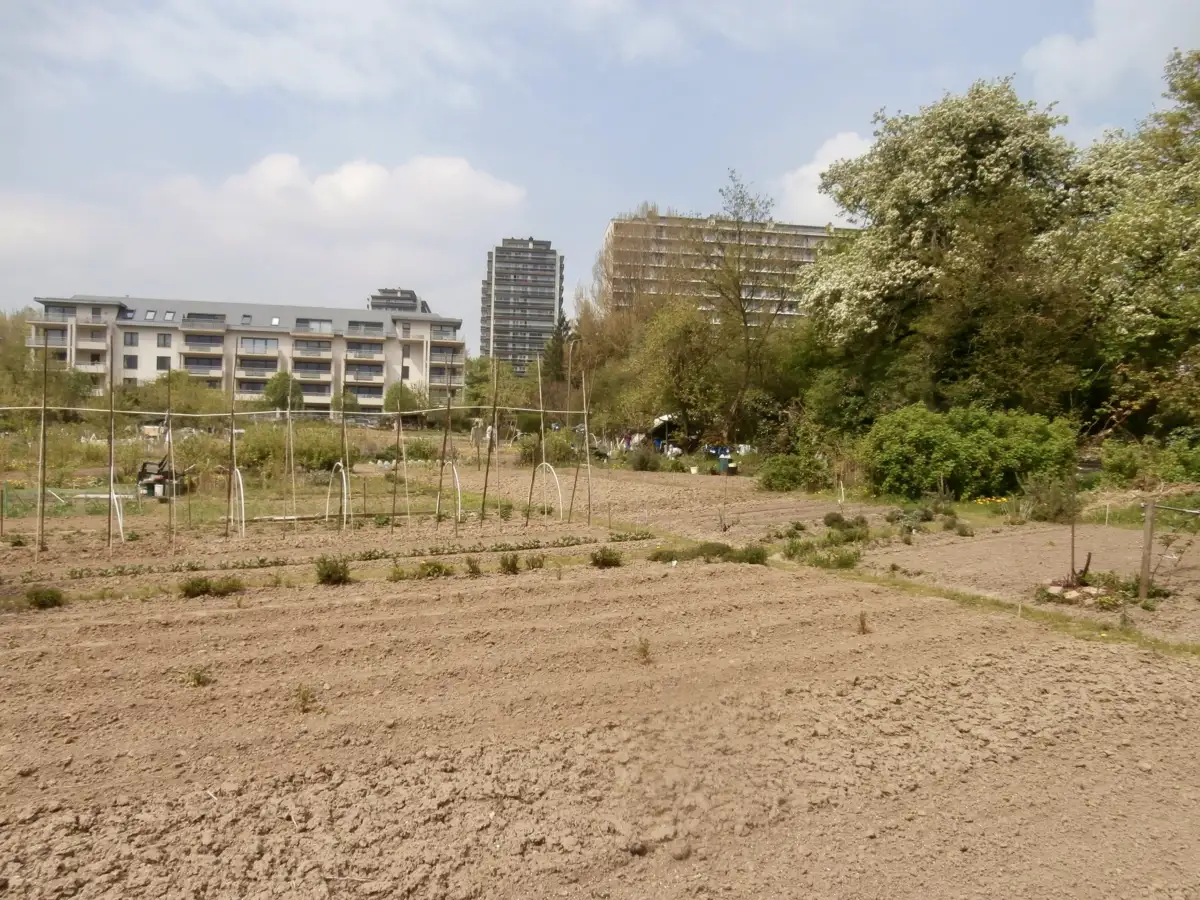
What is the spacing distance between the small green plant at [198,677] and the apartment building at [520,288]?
102 metres

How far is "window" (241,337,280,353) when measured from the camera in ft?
174

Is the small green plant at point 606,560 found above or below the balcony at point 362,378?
below

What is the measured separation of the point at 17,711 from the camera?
13.9ft

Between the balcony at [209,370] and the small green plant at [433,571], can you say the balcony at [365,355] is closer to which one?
the balcony at [209,370]

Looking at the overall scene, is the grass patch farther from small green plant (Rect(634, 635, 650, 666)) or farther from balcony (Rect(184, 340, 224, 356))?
balcony (Rect(184, 340, 224, 356))

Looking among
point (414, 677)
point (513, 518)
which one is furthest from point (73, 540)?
point (414, 677)

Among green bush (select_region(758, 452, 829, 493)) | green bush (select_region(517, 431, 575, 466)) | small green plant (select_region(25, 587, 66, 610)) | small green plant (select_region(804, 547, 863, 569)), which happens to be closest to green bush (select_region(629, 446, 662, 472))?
green bush (select_region(517, 431, 575, 466))

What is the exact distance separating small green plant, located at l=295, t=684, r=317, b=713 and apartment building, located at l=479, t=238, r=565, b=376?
336 ft

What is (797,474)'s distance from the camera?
60.1 feet

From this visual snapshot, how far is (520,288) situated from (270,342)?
60.7 m

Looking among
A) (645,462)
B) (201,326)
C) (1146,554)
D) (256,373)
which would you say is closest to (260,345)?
(256,373)

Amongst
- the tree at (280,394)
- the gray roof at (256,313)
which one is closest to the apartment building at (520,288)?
the gray roof at (256,313)

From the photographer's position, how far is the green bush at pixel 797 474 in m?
18.2

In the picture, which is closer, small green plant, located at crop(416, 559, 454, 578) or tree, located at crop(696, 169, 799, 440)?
small green plant, located at crop(416, 559, 454, 578)
